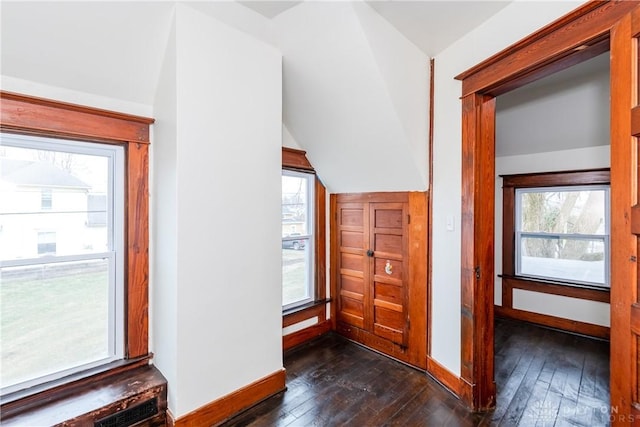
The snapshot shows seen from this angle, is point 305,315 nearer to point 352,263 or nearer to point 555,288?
point 352,263

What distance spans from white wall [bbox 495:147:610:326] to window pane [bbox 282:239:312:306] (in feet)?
8.23

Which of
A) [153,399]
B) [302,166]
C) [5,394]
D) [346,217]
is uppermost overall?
[302,166]

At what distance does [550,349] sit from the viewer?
2908 millimetres

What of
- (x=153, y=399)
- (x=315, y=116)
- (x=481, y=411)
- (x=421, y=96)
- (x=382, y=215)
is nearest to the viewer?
(x=153, y=399)

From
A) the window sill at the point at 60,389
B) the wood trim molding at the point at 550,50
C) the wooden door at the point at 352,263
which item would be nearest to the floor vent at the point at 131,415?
the window sill at the point at 60,389

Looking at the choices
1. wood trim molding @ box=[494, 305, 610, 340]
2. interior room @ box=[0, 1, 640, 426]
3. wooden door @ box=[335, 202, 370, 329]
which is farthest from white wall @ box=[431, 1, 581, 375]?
wood trim molding @ box=[494, 305, 610, 340]

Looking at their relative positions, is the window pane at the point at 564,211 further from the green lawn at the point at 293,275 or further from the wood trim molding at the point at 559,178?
the green lawn at the point at 293,275

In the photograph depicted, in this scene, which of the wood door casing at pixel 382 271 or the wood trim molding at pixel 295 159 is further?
the wood trim molding at pixel 295 159

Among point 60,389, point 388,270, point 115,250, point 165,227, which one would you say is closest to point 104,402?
point 60,389

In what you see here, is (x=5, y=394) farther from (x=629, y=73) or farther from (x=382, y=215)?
(x=629, y=73)

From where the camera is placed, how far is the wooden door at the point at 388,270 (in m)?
2.68

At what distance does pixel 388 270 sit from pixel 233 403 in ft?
5.36

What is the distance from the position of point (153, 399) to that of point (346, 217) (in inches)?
85.0

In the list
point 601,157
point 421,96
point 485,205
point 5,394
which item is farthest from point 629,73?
point 5,394
